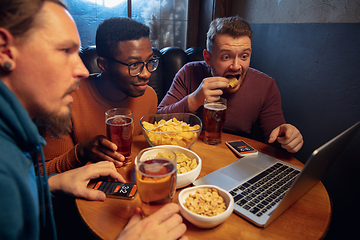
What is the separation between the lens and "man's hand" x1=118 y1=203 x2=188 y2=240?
2.05ft

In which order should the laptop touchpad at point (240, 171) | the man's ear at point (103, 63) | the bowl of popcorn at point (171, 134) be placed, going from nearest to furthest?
1. the laptop touchpad at point (240, 171)
2. the bowl of popcorn at point (171, 134)
3. the man's ear at point (103, 63)

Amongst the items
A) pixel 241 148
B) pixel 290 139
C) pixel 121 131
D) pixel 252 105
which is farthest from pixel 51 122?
pixel 252 105

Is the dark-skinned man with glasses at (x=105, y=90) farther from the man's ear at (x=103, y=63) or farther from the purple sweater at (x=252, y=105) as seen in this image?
the purple sweater at (x=252, y=105)

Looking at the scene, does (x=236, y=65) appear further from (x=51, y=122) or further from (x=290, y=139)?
(x=51, y=122)

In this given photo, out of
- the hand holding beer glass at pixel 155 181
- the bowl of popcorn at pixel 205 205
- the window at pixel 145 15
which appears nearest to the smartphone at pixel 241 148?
the bowl of popcorn at pixel 205 205

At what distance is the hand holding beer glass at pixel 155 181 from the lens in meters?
0.68

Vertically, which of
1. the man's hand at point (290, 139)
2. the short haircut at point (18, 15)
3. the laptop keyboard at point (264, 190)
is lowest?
the laptop keyboard at point (264, 190)

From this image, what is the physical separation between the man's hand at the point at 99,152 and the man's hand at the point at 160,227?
43 cm

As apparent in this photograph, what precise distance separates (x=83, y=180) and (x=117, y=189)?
15 centimetres

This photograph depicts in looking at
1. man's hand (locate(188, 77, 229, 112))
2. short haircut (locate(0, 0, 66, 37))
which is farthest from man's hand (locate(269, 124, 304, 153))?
short haircut (locate(0, 0, 66, 37))

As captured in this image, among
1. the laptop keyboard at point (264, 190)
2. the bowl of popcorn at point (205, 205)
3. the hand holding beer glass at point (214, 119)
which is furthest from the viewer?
the hand holding beer glass at point (214, 119)

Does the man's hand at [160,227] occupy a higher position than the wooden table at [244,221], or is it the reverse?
the man's hand at [160,227]

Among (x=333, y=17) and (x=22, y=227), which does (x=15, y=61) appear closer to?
(x=22, y=227)

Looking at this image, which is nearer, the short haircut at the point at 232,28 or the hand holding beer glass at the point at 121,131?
the hand holding beer glass at the point at 121,131
